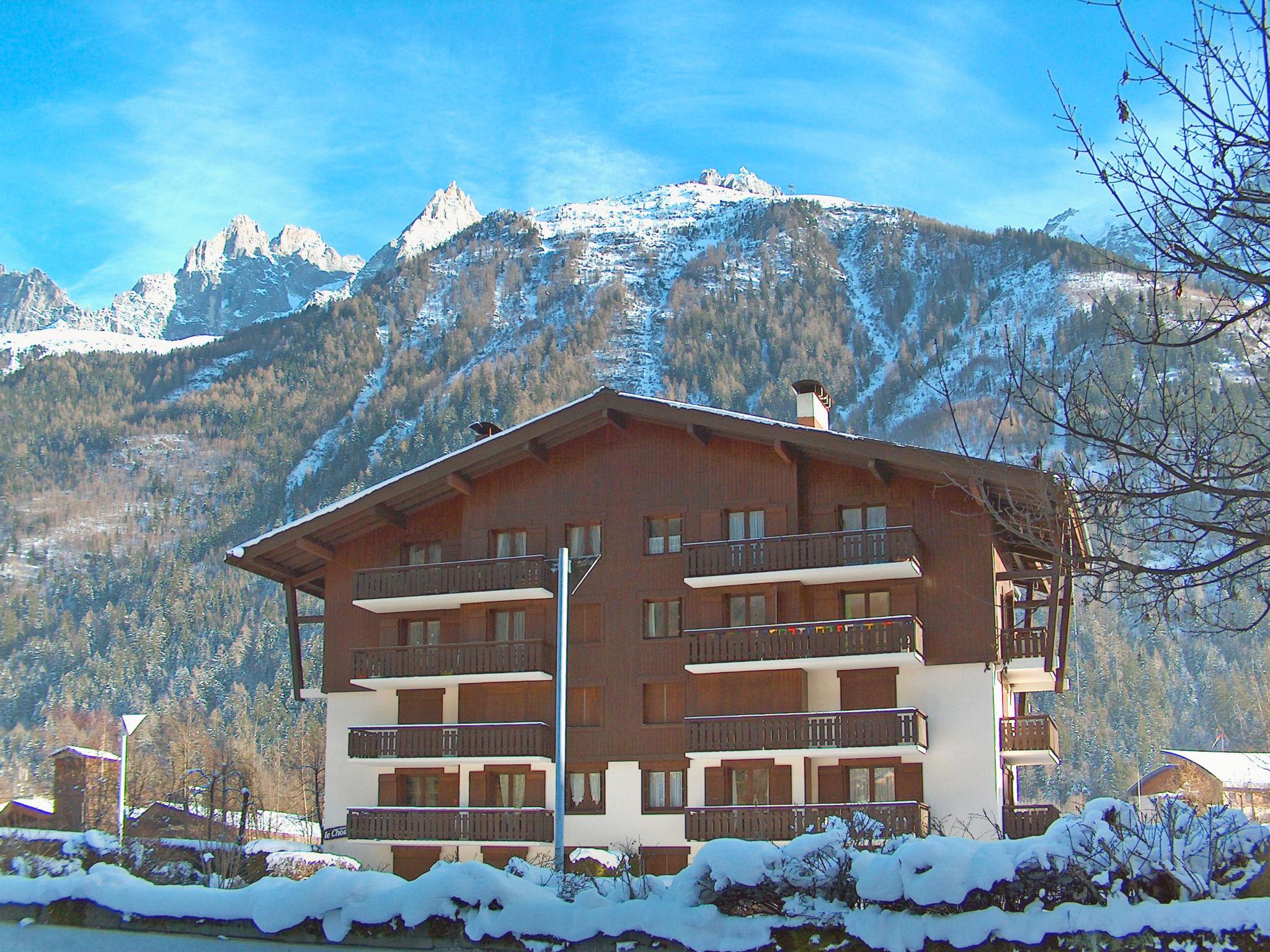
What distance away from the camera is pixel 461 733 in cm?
3953

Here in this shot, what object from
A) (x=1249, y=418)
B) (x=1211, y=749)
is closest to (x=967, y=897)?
(x=1249, y=418)

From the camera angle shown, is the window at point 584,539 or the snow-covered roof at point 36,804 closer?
the window at point 584,539

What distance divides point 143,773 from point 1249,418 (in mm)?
81819

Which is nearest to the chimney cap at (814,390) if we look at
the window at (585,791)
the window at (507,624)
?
the window at (507,624)

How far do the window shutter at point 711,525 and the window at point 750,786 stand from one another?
241 inches

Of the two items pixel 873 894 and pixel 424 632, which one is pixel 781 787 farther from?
pixel 873 894

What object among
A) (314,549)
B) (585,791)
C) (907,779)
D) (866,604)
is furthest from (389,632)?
(907,779)

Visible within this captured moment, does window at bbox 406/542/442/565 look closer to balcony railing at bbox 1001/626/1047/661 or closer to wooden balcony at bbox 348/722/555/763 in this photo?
wooden balcony at bbox 348/722/555/763

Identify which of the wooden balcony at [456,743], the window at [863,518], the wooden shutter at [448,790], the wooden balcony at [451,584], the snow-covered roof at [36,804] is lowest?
the snow-covered roof at [36,804]

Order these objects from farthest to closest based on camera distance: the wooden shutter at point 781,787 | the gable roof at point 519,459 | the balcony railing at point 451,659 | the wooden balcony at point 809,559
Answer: the balcony railing at point 451,659
the gable roof at point 519,459
the wooden shutter at point 781,787
the wooden balcony at point 809,559

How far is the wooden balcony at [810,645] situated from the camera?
116 ft

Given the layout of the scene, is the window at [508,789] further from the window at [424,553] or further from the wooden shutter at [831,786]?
the wooden shutter at [831,786]

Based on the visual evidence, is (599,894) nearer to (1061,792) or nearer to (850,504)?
(850,504)

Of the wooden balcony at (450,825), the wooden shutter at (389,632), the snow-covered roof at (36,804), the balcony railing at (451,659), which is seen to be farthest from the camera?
the snow-covered roof at (36,804)
